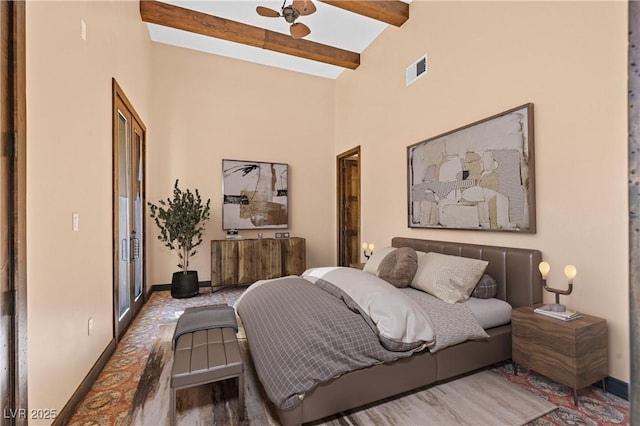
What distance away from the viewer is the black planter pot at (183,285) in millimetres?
4316

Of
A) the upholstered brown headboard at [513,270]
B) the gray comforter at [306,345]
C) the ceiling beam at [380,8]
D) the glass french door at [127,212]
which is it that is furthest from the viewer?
the ceiling beam at [380,8]

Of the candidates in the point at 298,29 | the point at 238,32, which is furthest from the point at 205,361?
the point at 238,32

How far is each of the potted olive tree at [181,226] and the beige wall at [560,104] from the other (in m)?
3.25

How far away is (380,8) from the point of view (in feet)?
12.2

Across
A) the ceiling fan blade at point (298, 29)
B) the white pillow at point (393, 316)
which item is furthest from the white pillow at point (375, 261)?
the ceiling fan blade at point (298, 29)

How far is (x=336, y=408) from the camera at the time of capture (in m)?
1.72

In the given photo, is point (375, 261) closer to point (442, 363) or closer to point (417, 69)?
point (442, 363)

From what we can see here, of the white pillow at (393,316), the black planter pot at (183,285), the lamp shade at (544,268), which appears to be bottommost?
the black planter pot at (183,285)

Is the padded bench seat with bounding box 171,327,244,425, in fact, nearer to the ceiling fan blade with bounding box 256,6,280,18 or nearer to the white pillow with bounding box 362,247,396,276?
the white pillow with bounding box 362,247,396,276

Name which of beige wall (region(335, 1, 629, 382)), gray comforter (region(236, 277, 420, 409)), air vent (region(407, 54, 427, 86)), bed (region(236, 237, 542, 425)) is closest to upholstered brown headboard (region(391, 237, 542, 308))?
bed (region(236, 237, 542, 425))

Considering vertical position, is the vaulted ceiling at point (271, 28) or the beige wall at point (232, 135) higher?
the vaulted ceiling at point (271, 28)

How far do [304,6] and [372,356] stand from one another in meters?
3.20

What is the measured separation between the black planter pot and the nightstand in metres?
4.02

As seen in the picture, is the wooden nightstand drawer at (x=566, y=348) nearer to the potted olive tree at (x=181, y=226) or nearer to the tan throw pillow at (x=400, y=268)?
the tan throw pillow at (x=400, y=268)
